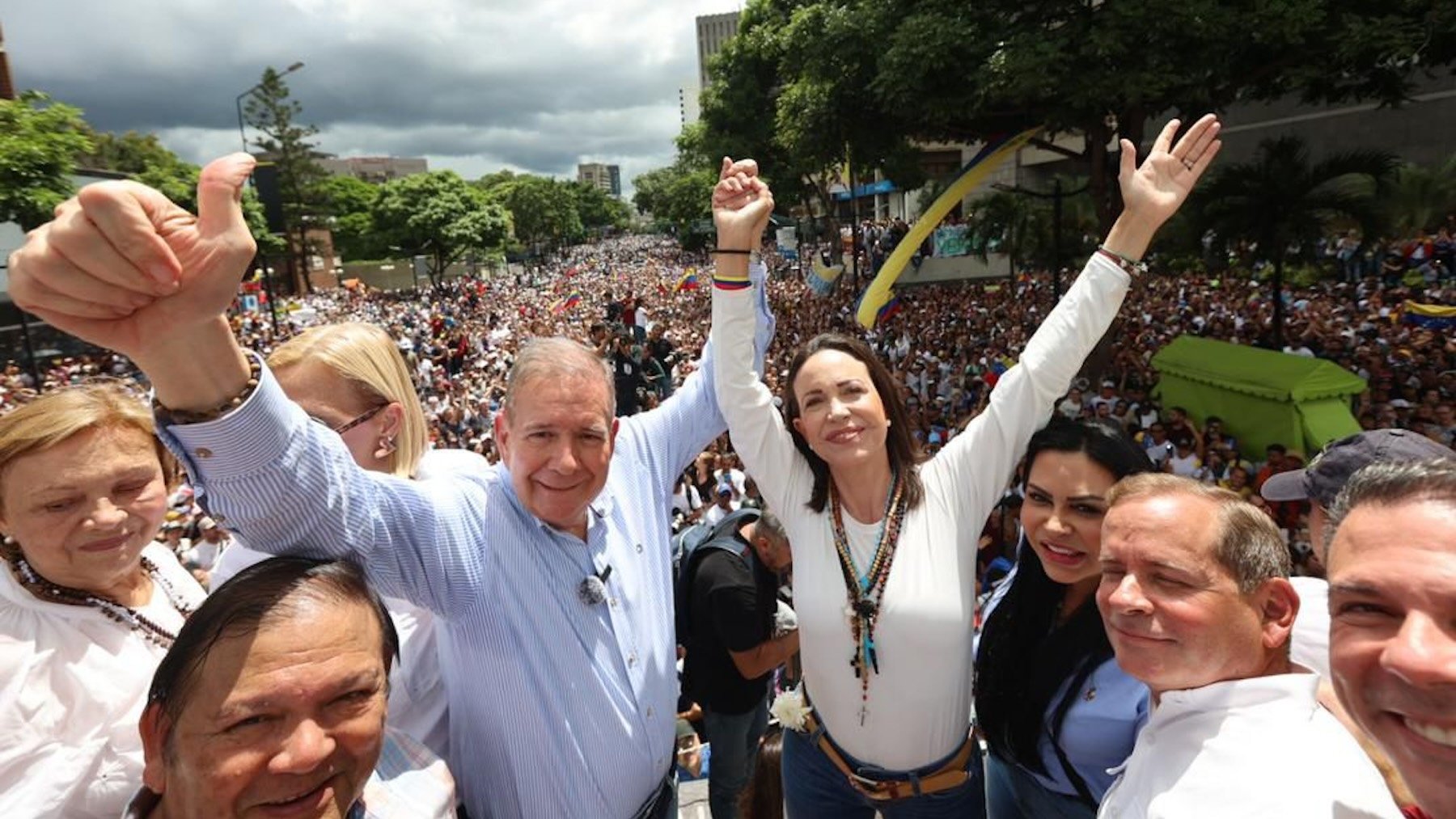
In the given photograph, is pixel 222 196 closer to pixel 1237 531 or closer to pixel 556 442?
pixel 556 442

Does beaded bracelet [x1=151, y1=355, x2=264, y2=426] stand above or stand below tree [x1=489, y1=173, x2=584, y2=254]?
below

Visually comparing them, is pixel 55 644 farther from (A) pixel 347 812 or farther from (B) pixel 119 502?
(A) pixel 347 812

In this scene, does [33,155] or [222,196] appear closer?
[222,196]

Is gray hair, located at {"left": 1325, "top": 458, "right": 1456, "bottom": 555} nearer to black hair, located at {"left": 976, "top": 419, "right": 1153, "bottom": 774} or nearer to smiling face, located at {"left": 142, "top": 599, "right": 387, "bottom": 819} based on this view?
black hair, located at {"left": 976, "top": 419, "right": 1153, "bottom": 774}

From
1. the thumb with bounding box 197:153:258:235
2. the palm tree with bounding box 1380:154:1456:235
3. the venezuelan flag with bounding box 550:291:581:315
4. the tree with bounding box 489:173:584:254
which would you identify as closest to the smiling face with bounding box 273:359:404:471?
the thumb with bounding box 197:153:258:235

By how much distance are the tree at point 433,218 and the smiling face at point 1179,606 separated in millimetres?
52757

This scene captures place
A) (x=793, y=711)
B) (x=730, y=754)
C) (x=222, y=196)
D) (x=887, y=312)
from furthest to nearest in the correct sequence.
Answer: (x=887, y=312) < (x=730, y=754) < (x=793, y=711) < (x=222, y=196)

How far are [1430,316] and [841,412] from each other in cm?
1577

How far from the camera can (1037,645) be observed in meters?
2.01

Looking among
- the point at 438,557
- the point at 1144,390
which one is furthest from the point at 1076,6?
the point at 438,557

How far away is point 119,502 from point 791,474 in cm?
160

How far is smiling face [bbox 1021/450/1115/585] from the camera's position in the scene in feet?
6.10

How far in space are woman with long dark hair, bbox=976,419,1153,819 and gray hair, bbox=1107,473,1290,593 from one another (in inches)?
13.6

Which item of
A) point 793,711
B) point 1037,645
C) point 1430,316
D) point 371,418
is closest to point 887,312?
point 1430,316
